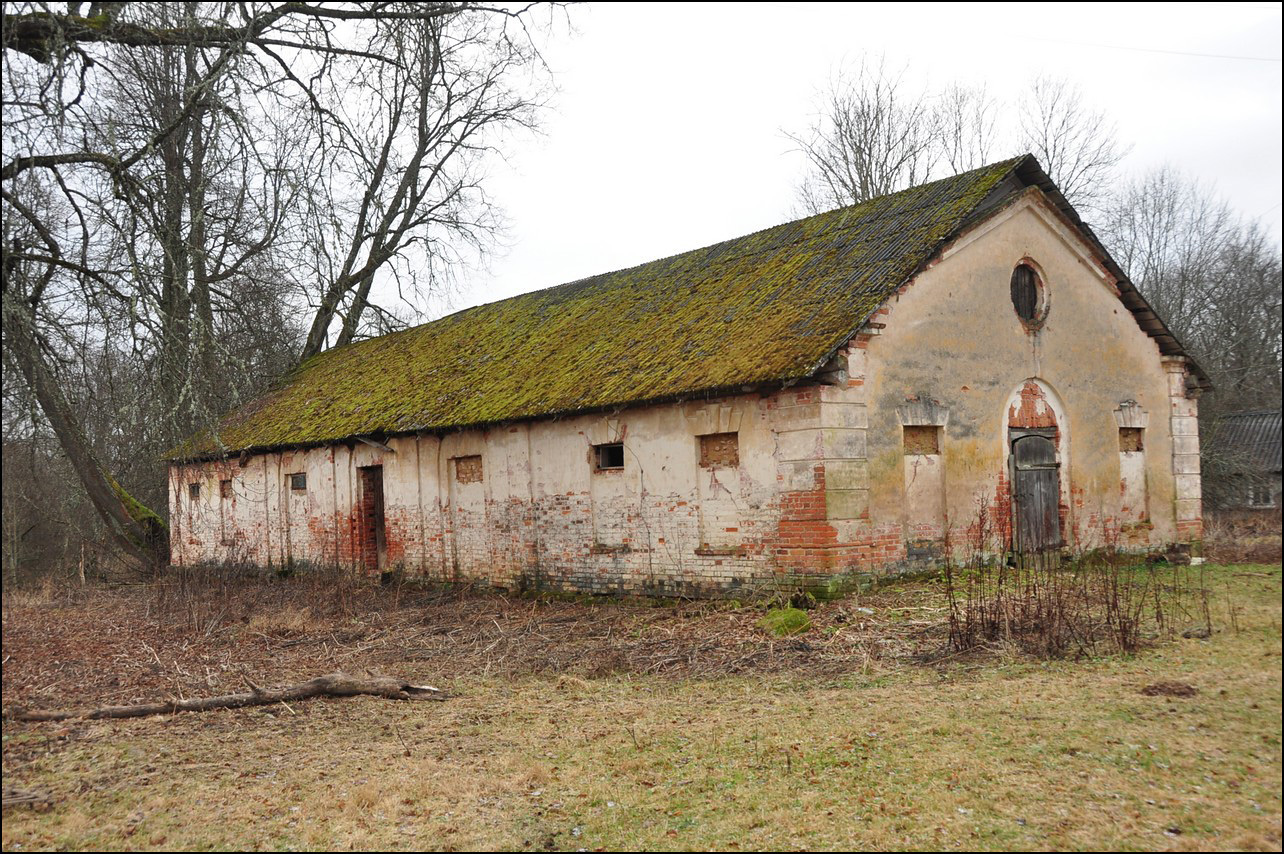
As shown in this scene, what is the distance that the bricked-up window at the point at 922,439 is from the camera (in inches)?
521

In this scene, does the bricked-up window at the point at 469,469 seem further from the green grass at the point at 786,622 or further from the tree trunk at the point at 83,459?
the green grass at the point at 786,622

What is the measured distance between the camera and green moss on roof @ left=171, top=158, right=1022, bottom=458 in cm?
1320

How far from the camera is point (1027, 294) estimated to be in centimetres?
1499

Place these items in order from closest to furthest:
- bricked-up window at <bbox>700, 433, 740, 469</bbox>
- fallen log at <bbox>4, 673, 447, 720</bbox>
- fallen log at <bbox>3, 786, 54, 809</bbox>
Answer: fallen log at <bbox>3, 786, 54, 809</bbox> < fallen log at <bbox>4, 673, 447, 720</bbox> < bricked-up window at <bbox>700, 433, 740, 469</bbox>

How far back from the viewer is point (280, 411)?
944 inches

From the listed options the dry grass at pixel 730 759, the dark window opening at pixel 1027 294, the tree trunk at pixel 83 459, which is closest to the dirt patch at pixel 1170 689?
the dry grass at pixel 730 759

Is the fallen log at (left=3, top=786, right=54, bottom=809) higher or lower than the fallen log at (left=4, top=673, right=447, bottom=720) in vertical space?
higher

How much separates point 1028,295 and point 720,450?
5.50 m

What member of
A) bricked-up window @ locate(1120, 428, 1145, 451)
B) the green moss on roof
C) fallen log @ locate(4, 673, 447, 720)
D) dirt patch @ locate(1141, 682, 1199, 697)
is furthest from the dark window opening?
fallen log @ locate(4, 673, 447, 720)

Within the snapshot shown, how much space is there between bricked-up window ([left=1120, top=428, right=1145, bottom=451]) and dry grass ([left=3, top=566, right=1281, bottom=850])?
7533 millimetres

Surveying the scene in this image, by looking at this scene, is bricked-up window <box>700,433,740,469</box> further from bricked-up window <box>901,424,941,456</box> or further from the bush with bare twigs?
the bush with bare twigs

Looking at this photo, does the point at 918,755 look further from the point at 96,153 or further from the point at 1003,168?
the point at 1003,168

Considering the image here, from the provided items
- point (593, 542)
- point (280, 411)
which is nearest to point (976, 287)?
point (593, 542)

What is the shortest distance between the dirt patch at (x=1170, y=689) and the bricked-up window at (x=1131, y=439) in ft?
33.5
